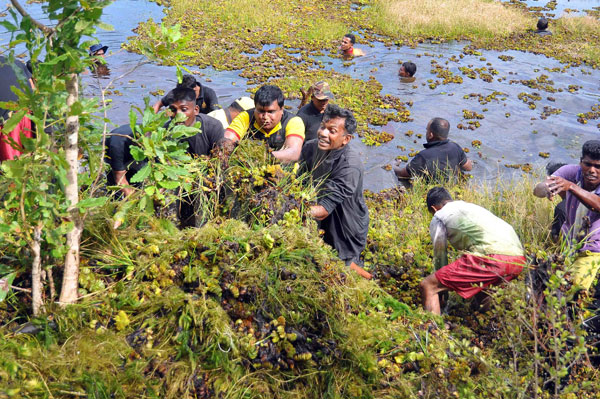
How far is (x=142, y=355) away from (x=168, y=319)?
0.26 m

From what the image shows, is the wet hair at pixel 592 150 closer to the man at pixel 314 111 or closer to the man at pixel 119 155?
the man at pixel 314 111

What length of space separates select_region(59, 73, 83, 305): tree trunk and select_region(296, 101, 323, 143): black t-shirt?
468 cm

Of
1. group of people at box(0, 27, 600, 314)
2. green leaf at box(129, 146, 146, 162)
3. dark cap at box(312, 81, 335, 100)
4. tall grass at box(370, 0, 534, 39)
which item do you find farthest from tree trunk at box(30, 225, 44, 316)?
tall grass at box(370, 0, 534, 39)

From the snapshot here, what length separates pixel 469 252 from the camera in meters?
5.19

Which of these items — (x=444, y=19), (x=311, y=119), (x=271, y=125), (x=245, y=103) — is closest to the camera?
(x=271, y=125)

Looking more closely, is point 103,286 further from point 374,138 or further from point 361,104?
point 361,104

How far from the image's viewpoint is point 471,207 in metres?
5.35

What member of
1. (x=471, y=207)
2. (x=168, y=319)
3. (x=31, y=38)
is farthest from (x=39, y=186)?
(x=471, y=207)

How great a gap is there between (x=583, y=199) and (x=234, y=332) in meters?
4.14

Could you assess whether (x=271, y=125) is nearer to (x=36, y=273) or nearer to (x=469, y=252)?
(x=469, y=252)

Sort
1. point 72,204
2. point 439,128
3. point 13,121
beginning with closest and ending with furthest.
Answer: point 13,121
point 72,204
point 439,128

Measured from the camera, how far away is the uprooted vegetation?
105 inches

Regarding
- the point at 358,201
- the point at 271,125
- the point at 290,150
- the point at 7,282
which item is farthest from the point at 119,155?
the point at 7,282

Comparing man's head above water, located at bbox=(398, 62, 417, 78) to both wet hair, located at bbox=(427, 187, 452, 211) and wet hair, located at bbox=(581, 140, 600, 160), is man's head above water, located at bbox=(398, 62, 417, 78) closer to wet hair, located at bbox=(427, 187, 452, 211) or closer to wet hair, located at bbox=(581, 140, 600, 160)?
wet hair, located at bbox=(427, 187, 452, 211)
